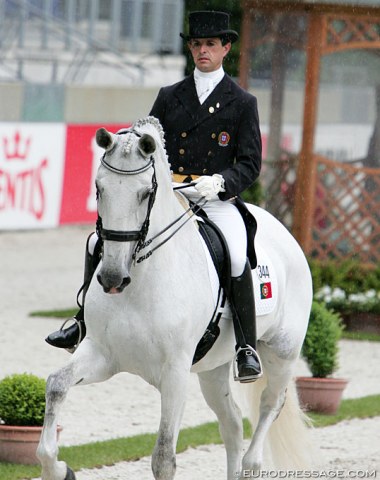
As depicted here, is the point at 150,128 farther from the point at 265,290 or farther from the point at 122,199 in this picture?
the point at 265,290

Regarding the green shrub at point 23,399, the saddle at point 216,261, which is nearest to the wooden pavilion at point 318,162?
the green shrub at point 23,399

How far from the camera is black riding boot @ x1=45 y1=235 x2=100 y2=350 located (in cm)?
691

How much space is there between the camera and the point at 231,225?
7.27 meters

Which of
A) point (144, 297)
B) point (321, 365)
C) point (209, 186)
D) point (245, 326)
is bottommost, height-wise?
point (321, 365)

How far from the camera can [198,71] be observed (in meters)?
7.32

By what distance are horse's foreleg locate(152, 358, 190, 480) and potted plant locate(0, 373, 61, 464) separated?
178cm

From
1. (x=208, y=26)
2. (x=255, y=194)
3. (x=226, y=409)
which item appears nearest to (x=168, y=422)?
(x=226, y=409)

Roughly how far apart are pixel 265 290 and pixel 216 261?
600 mm

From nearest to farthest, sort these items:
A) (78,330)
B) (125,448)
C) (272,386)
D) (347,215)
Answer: (78,330)
(272,386)
(125,448)
(347,215)

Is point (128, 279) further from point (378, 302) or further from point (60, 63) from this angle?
point (60, 63)

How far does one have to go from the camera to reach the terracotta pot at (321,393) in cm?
1061

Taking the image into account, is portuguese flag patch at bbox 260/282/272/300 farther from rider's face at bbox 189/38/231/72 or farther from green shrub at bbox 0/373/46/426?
green shrub at bbox 0/373/46/426

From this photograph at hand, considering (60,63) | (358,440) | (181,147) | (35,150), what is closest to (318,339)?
(358,440)

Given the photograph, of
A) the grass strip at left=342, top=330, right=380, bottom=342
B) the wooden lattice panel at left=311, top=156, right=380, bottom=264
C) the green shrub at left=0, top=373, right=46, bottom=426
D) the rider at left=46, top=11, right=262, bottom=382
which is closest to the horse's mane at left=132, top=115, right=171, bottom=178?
the rider at left=46, top=11, right=262, bottom=382
